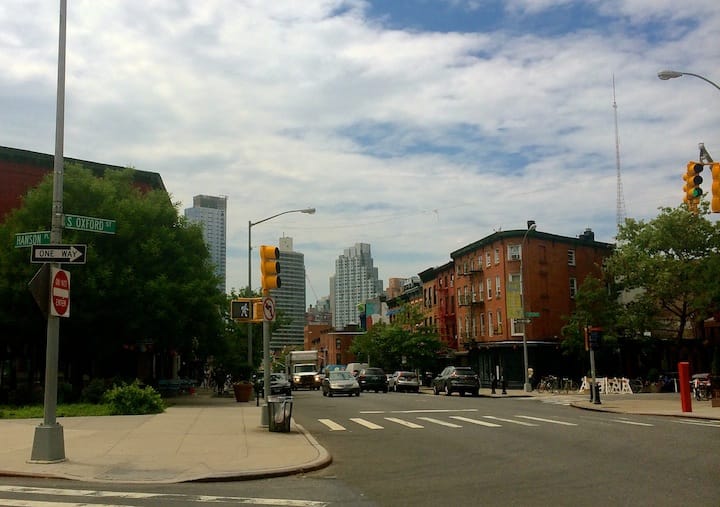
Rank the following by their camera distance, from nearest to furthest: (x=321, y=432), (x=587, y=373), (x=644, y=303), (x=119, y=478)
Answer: (x=119, y=478), (x=321, y=432), (x=644, y=303), (x=587, y=373)

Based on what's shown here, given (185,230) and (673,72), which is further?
(185,230)

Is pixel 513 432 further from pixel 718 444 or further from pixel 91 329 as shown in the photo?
pixel 91 329

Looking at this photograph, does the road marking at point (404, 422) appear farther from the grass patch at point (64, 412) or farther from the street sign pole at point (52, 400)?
the street sign pole at point (52, 400)

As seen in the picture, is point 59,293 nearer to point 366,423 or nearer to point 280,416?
A: point 280,416

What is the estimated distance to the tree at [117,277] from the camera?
26688 millimetres

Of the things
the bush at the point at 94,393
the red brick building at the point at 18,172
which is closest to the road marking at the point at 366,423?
the bush at the point at 94,393

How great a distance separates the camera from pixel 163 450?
13.7 metres

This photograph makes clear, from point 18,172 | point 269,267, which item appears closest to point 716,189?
point 269,267

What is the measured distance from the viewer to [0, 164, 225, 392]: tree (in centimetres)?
2669

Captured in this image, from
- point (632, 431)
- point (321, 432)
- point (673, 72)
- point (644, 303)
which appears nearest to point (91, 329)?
point (321, 432)

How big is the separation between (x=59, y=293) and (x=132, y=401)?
1140 cm

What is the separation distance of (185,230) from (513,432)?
1837cm

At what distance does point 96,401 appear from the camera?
26.8m

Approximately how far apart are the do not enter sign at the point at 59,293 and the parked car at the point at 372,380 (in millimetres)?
40956
